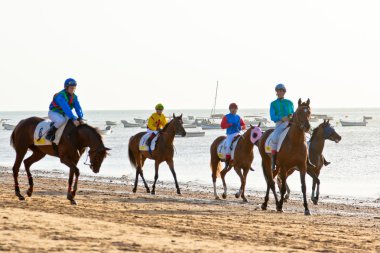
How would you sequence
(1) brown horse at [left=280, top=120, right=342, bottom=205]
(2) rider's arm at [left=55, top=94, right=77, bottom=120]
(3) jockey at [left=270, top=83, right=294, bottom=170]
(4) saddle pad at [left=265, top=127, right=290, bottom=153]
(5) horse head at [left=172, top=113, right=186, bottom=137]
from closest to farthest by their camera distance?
(2) rider's arm at [left=55, top=94, right=77, bottom=120] → (4) saddle pad at [left=265, top=127, right=290, bottom=153] → (3) jockey at [left=270, top=83, right=294, bottom=170] → (1) brown horse at [left=280, top=120, right=342, bottom=205] → (5) horse head at [left=172, top=113, right=186, bottom=137]

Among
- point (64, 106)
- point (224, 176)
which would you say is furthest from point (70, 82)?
point (224, 176)

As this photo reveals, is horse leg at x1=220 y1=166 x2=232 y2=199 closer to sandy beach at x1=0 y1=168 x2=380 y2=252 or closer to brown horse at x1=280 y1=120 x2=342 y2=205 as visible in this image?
sandy beach at x1=0 y1=168 x2=380 y2=252

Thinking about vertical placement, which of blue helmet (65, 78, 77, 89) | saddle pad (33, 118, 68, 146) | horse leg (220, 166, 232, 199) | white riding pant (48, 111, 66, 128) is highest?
blue helmet (65, 78, 77, 89)

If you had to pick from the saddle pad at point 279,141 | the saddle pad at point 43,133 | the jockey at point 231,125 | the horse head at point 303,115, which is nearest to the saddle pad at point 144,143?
the jockey at point 231,125

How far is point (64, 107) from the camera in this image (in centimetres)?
1619

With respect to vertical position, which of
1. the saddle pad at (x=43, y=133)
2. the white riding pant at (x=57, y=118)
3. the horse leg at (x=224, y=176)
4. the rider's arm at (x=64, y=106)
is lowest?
the horse leg at (x=224, y=176)

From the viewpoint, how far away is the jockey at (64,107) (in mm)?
16219

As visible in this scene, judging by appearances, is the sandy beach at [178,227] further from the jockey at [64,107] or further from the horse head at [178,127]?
the horse head at [178,127]

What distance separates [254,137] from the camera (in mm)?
19812

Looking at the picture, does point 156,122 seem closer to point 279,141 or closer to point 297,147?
point 279,141

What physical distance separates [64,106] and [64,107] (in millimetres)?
22

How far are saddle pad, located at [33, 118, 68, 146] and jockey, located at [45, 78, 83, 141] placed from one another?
0.09m

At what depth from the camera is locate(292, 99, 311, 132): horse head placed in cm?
1622

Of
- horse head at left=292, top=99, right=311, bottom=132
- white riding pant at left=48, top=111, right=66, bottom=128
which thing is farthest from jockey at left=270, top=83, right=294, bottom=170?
white riding pant at left=48, top=111, right=66, bottom=128
